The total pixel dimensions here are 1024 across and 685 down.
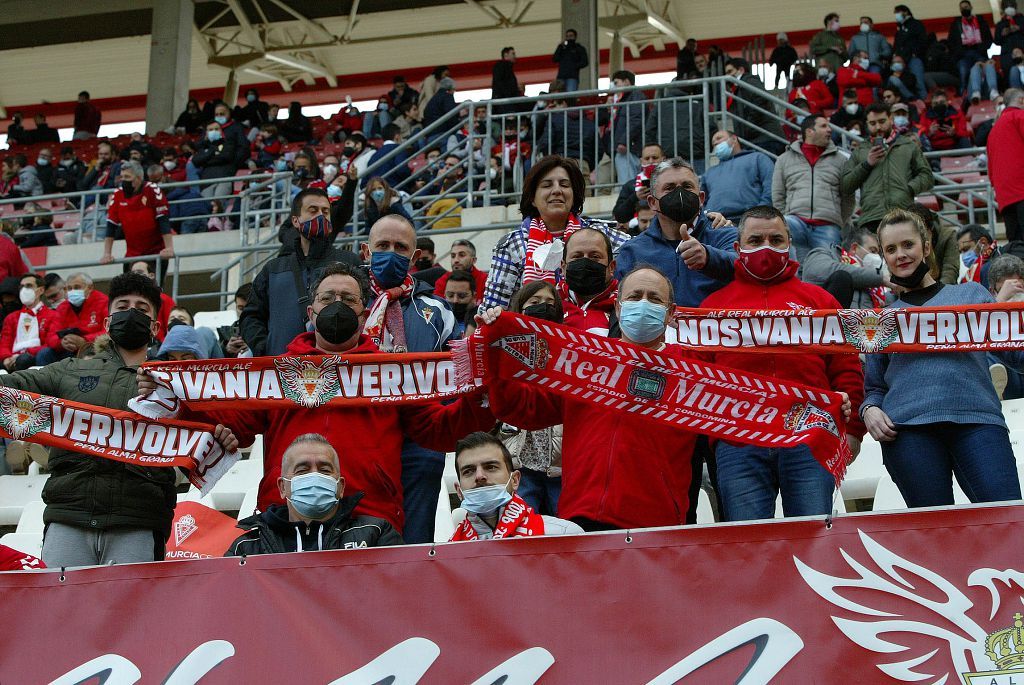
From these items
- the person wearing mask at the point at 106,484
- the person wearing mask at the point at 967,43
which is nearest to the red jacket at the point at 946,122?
the person wearing mask at the point at 967,43

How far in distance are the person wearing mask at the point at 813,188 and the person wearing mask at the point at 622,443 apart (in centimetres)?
484

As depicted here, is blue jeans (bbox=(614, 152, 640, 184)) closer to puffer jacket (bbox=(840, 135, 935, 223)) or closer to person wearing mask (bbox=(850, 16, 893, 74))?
puffer jacket (bbox=(840, 135, 935, 223))

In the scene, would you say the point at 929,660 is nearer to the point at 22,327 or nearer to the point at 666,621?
the point at 666,621

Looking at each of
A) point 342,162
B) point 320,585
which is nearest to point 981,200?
point 342,162

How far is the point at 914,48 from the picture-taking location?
18344 mm

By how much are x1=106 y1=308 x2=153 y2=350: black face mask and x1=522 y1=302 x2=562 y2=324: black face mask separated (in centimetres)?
151

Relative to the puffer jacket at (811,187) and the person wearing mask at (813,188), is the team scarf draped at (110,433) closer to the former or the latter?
the person wearing mask at (813,188)

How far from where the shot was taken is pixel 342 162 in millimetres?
16031

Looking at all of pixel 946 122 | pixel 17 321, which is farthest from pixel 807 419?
pixel 946 122

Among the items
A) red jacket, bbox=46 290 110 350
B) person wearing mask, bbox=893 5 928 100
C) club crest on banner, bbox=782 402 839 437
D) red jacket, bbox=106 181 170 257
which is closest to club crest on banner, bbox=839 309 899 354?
club crest on banner, bbox=782 402 839 437

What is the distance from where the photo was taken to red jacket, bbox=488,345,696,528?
177 inches

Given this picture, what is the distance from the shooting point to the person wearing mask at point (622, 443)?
4.50 metres

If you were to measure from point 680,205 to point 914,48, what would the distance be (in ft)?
45.3

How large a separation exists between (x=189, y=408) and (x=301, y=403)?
45 centimetres
